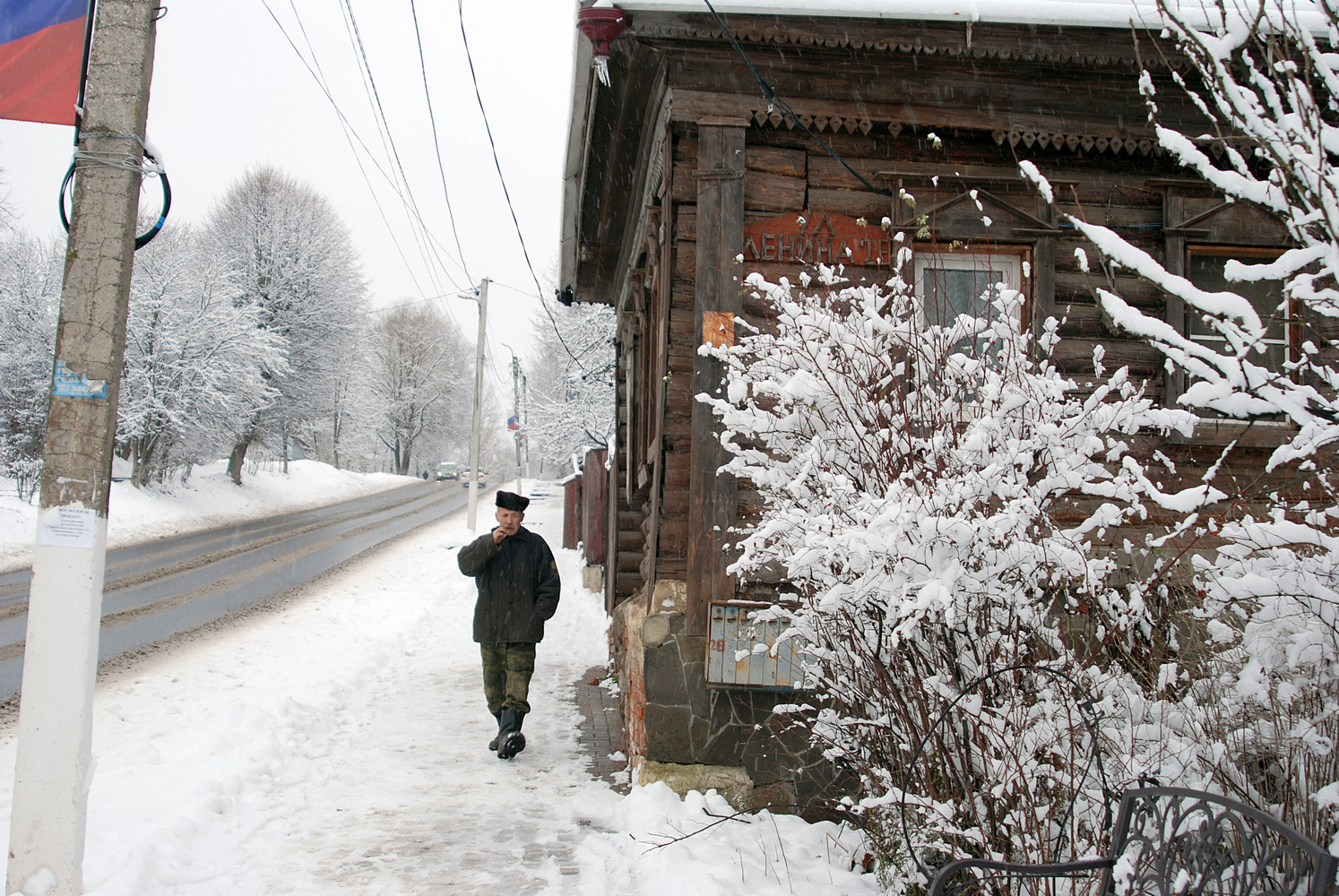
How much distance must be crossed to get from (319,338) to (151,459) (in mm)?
8876

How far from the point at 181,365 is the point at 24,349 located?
3676 mm

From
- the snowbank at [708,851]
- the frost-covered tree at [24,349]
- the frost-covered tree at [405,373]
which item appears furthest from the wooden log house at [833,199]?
the frost-covered tree at [405,373]

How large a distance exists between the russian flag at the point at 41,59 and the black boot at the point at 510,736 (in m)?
3.91

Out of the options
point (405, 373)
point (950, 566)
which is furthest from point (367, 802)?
point (405, 373)

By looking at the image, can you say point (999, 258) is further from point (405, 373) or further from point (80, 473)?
point (405, 373)

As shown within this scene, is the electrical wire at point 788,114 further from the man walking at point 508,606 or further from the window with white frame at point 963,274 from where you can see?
the man walking at point 508,606

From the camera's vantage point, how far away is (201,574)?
536 inches

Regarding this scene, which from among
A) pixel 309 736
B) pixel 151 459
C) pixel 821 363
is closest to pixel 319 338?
pixel 151 459

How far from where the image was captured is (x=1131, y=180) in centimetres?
568

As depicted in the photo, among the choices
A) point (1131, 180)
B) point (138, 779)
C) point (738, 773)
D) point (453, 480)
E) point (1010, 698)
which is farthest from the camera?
point (453, 480)

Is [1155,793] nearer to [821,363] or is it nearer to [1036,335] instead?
[821,363]

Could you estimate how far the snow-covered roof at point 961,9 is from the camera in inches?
190

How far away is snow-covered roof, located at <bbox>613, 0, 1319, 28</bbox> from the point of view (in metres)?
4.82

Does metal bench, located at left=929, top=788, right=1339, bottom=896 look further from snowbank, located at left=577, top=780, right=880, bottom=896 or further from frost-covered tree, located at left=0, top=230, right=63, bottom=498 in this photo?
frost-covered tree, located at left=0, top=230, right=63, bottom=498
